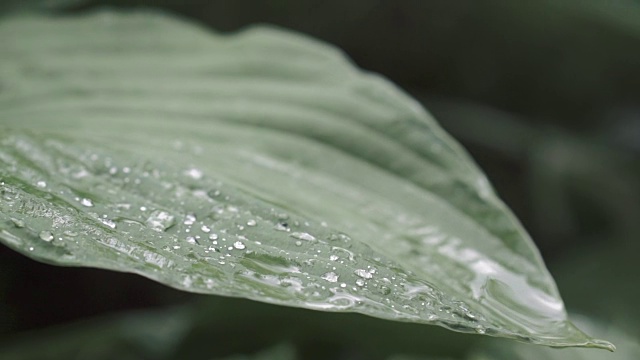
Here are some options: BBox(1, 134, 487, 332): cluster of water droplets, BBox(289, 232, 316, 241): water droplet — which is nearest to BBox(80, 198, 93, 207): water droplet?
BBox(1, 134, 487, 332): cluster of water droplets

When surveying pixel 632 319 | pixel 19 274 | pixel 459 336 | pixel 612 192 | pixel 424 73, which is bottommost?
pixel 19 274

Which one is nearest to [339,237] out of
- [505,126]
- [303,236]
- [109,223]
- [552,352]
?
[303,236]

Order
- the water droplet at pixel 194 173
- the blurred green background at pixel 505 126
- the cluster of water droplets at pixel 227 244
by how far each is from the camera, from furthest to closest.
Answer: the blurred green background at pixel 505 126
the water droplet at pixel 194 173
the cluster of water droplets at pixel 227 244

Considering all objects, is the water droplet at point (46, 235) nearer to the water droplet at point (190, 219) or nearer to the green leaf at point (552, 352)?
the water droplet at point (190, 219)

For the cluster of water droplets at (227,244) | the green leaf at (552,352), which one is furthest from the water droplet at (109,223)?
the green leaf at (552,352)

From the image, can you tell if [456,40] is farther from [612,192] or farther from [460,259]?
[460,259]

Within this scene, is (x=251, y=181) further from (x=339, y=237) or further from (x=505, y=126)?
(x=505, y=126)

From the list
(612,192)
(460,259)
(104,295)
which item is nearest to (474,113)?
(612,192)

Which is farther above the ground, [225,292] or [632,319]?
[632,319]

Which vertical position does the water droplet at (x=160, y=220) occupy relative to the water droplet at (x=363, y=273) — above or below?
below
